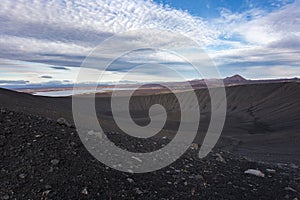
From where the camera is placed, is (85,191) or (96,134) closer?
(85,191)

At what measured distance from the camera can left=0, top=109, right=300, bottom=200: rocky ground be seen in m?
2.85

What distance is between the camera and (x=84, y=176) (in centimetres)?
312

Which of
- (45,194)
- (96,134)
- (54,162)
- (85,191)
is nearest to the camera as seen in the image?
(45,194)

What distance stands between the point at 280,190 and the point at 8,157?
13.3 feet

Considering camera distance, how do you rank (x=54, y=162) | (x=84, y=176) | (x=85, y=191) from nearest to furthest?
(x=85, y=191) < (x=84, y=176) < (x=54, y=162)

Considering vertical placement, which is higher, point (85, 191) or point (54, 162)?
point (54, 162)

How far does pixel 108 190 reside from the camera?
2982mm

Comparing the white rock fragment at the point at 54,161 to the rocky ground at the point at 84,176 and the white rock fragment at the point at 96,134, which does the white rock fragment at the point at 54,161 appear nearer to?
the rocky ground at the point at 84,176

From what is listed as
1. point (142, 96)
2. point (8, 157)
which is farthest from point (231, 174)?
point (142, 96)

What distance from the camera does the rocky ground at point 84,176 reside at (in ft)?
9.34

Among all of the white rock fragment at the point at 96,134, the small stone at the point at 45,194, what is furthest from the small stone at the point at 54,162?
the white rock fragment at the point at 96,134

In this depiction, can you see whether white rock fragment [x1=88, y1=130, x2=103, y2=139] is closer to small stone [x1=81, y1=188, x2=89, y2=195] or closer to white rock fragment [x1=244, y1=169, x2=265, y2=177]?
small stone [x1=81, y1=188, x2=89, y2=195]

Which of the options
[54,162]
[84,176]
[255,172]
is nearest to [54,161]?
[54,162]

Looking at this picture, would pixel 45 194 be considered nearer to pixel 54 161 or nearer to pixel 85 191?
pixel 85 191
